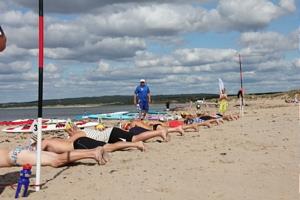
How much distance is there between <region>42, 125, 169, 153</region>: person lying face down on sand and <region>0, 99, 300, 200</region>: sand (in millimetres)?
198

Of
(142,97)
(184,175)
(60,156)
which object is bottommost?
(184,175)

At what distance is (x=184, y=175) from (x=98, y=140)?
8.63ft

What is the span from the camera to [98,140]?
25.9ft

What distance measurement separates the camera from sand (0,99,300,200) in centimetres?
483

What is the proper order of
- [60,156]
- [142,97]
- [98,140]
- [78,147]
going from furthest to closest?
[142,97] < [98,140] < [78,147] < [60,156]

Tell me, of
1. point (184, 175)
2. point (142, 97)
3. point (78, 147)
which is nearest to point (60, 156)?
point (78, 147)

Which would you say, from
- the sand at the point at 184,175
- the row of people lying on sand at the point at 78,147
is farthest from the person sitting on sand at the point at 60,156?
the sand at the point at 184,175

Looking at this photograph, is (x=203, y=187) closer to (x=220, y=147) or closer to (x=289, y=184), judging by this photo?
(x=289, y=184)

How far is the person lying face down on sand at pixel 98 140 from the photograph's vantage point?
281 inches

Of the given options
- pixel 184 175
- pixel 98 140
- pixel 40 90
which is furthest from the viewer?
pixel 98 140

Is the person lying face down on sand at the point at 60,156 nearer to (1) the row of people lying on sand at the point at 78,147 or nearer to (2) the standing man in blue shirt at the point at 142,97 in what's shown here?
(1) the row of people lying on sand at the point at 78,147

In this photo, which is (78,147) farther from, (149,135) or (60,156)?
(149,135)

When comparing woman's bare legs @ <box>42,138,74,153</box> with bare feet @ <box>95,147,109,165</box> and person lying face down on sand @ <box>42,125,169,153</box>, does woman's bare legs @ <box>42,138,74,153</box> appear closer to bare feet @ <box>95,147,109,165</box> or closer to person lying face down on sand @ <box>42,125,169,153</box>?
person lying face down on sand @ <box>42,125,169,153</box>

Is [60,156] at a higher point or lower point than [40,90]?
lower
